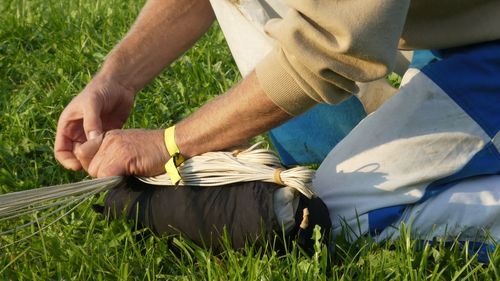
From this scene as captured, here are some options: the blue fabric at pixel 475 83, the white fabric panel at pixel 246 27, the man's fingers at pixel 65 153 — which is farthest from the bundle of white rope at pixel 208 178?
the white fabric panel at pixel 246 27

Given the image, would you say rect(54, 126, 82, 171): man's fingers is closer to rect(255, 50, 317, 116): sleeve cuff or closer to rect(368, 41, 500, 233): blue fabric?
rect(255, 50, 317, 116): sleeve cuff

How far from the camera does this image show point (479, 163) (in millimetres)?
2682

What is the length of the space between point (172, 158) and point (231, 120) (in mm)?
201

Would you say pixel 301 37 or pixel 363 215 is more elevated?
pixel 301 37

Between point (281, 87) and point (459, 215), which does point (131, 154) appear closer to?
point (281, 87)

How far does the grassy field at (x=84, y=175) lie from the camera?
→ 2459 millimetres

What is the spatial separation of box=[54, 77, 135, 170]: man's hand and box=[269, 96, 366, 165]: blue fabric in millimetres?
578

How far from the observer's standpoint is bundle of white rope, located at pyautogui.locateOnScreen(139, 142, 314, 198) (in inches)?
102

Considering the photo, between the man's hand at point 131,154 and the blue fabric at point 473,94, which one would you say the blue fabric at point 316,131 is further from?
the man's hand at point 131,154

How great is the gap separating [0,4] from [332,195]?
3117mm

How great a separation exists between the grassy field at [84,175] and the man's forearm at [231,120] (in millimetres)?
280

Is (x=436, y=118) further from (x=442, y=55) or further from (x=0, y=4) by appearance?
(x=0, y=4)

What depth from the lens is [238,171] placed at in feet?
8.67

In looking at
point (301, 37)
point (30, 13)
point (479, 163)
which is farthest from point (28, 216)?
point (30, 13)
